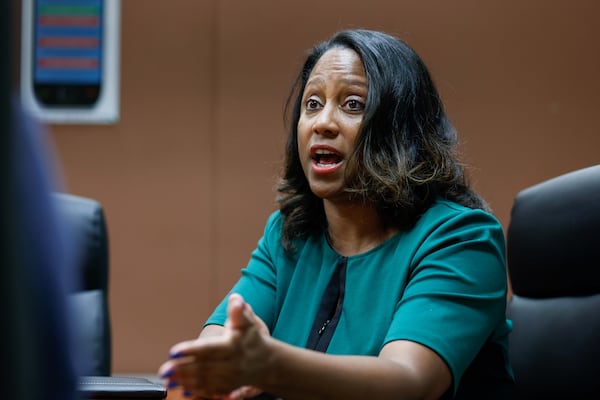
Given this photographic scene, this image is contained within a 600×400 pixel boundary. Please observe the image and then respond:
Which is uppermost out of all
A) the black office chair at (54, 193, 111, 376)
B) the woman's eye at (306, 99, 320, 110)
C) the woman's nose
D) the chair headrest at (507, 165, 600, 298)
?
the woman's eye at (306, 99, 320, 110)

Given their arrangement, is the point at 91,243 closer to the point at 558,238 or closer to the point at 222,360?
the point at 558,238

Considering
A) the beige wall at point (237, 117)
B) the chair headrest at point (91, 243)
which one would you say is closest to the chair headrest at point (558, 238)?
the chair headrest at point (91, 243)

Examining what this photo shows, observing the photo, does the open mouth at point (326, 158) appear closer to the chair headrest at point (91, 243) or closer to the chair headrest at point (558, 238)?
the chair headrest at point (558, 238)

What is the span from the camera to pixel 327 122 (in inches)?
59.2

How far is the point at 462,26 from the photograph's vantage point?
3.62 meters

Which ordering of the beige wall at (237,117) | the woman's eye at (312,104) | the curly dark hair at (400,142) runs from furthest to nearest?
1. the beige wall at (237,117)
2. the woman's eye at (312,104)
3. the curly dark hair at (400,142)

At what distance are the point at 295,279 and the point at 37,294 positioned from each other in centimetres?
111

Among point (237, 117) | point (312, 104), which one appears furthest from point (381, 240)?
point (237, 117)

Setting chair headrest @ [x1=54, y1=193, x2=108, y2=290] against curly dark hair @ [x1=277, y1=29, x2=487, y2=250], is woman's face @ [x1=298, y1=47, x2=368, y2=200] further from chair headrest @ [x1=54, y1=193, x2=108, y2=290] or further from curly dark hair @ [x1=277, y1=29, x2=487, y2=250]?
chair headrest @ [x1=54, y1=193, x2=108, y2=290]

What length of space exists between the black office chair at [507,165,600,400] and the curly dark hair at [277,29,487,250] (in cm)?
16

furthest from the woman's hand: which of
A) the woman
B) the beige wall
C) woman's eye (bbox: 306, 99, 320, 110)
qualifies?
the beige wall

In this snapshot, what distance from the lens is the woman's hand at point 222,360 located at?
2.66 feet

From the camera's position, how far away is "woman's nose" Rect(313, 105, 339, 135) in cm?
151

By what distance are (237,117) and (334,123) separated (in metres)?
2.16
